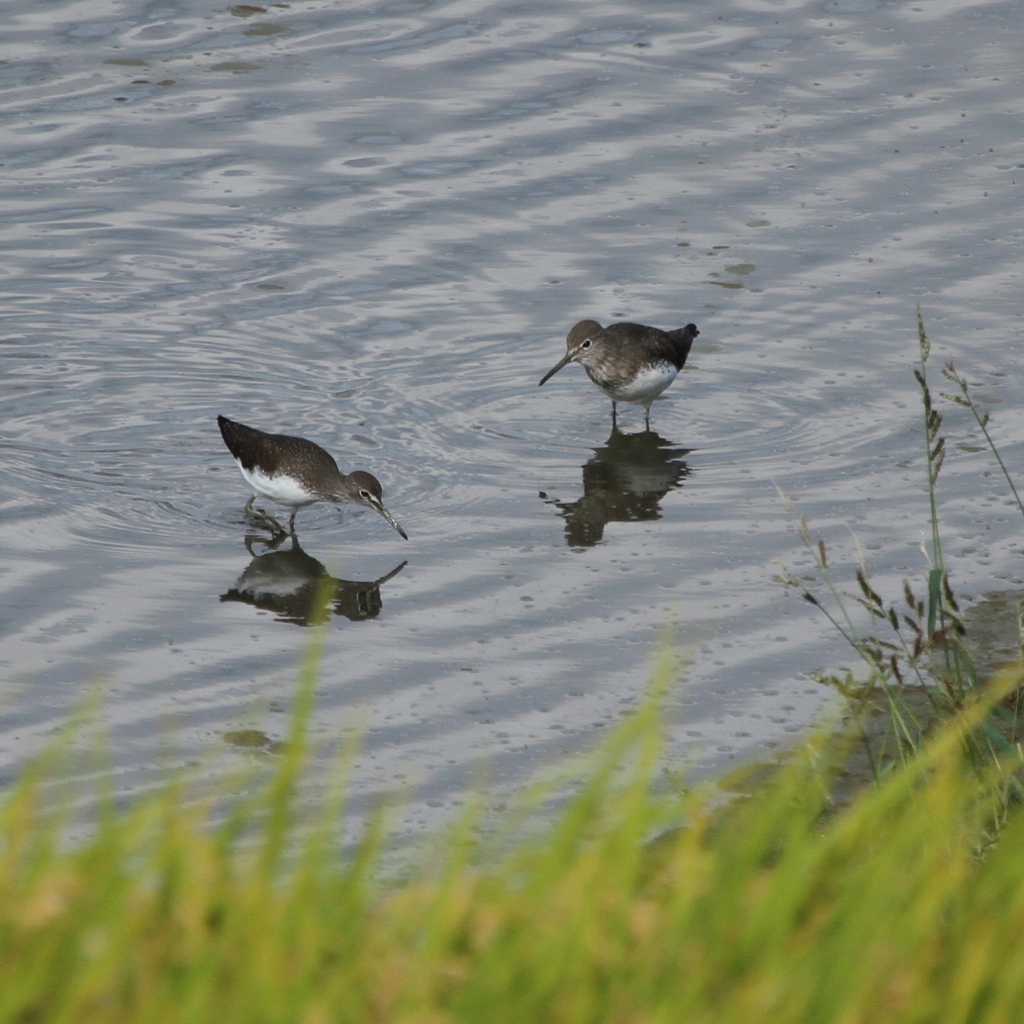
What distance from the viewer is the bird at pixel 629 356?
38.4 feet

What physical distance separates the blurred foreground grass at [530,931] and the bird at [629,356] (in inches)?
318

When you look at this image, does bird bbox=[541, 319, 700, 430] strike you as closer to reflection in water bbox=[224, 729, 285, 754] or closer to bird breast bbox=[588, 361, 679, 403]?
bird breast bbox=[588, 361, 679, 403]

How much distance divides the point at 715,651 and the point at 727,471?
2.60 m

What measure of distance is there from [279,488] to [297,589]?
0.62 metres

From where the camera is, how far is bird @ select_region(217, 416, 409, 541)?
1016cm

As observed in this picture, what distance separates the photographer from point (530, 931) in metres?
3.31

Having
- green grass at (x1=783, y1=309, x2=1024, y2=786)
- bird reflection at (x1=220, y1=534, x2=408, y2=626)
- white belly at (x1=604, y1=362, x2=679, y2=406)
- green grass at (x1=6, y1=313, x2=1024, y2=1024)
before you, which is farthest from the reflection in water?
white belly at (x1=604, y1=362, x2=679, y2=406)

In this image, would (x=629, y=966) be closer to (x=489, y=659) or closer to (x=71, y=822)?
(x=71, y=822)

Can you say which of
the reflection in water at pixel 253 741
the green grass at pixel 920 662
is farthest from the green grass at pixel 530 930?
the reflection in water at pixel 253 741

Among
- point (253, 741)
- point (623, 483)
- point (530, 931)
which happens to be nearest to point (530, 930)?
point (530, 931)

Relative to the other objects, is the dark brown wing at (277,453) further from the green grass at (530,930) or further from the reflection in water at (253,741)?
the green grass at (530,930)

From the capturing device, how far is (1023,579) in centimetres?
951

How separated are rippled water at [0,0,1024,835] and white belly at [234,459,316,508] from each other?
333mm

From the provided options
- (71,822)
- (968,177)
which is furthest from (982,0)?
(71,822)
